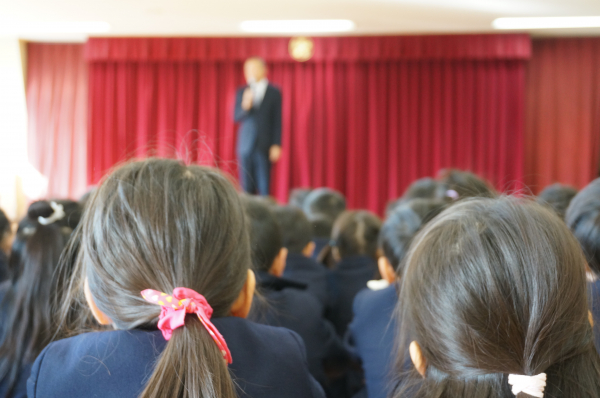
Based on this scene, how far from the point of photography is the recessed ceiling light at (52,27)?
4844mm

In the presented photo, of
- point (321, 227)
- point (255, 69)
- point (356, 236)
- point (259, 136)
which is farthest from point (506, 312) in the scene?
point (255, 69)

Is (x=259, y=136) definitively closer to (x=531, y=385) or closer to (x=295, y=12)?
(x=295, y=12)

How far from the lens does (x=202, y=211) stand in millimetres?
771

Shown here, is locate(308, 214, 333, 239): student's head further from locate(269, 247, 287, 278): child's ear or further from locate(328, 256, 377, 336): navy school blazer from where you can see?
locate(269, 247, 287, 278): child's ear

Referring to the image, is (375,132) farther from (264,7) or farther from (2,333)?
(2,333)

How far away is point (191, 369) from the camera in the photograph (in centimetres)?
67

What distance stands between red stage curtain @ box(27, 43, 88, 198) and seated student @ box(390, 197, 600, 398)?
5554 mm

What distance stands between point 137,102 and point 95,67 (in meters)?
0.53

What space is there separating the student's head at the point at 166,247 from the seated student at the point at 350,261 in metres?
0.96

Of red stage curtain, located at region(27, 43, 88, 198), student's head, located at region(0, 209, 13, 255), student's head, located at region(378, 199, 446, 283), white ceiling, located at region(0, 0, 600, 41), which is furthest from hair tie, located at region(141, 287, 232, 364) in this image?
red stage curtain, located at region(27, 43, 88, 198)

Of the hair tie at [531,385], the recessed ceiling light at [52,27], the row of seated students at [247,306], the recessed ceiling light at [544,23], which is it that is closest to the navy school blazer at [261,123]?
the recessed ceiling light at [52,27]

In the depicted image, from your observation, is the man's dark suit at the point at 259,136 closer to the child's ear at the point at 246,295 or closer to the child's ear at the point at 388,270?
the child's ear at the point at 388,270

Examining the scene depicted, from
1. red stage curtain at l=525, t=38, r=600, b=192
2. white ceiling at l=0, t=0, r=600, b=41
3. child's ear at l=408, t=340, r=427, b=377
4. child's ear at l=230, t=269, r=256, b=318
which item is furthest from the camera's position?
red stage curtain at l=525, t=38, r=600, b=192

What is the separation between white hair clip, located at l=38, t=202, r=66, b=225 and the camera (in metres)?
1.25
